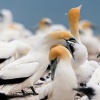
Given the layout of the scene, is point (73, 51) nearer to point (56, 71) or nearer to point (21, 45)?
point (56, 71)

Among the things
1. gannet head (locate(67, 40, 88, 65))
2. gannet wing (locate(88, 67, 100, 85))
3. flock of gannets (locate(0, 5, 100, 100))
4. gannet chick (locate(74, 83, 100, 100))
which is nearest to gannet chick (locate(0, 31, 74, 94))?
flock of gannets (locate(0, 5, 100, 100))

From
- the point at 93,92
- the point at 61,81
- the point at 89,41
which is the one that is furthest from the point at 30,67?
the point at 89,41

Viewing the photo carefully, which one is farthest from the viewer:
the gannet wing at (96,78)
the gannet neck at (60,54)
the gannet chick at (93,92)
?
the gannet neck at (60,54)

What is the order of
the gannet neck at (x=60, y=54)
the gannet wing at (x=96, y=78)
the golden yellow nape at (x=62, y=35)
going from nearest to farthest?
1. the gannet wing at (x=96, y=78)
2. the gannet neck at (x=60, y=54)
3. the golden yellow nape at (x=62, y=35)

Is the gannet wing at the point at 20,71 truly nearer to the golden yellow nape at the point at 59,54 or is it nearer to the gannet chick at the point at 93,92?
the golden yellow nape at the point at 59,54

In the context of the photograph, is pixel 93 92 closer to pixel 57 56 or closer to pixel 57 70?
pixel 57 70

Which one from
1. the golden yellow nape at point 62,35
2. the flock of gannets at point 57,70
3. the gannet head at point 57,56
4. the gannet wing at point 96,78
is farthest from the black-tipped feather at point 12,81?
the gannet wing at point 96,78
